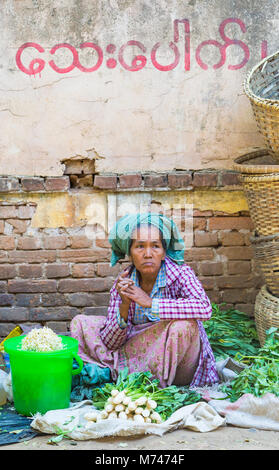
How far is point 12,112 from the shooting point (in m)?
4.54

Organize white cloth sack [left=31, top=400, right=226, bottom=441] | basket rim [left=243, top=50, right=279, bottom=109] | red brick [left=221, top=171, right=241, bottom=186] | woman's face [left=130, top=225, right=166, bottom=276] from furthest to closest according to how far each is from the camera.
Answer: red brick [left=221, top=171, right=241, bottom=186] → basket rim [left=243, top=50, right=279, bottom=109] → woman's face [left=130, top=225, right=166, bottom=276] → white cloth sack [left=31, top=400, right=226, bottom=441]

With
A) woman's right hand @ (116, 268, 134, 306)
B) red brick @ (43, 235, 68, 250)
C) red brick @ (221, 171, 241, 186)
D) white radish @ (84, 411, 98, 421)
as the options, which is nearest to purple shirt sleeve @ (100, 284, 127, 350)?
woman's right hand @ (116, 268, 134, 306)

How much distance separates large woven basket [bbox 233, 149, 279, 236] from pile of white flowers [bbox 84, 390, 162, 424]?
5.06ft

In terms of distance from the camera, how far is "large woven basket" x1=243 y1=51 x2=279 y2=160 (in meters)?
3.99

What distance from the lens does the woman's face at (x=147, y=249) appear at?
140 inches

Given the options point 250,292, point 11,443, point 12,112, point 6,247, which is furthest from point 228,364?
point 12,112

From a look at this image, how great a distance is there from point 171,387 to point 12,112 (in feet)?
7.77

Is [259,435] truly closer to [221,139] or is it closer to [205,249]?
[205,249]

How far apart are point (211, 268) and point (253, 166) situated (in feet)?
3.21

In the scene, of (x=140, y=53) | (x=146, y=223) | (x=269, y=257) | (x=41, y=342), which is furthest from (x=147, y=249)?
(x=140, y=53)

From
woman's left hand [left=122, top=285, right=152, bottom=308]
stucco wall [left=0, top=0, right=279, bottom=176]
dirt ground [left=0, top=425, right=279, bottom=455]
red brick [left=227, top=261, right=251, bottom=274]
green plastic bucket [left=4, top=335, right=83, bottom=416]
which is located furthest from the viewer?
red brick [left=227, top=261, right=251, bottom=274]

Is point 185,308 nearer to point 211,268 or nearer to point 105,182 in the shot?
point 211,268

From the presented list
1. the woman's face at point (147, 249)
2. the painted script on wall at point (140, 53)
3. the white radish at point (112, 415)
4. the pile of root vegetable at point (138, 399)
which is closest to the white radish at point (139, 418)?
the pile of root vegetable at point (138, 399)

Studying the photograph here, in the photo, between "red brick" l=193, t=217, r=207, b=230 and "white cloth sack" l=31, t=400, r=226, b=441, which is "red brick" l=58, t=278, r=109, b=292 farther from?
"white cloth sack" l=31, t=400, r=226, b=441
